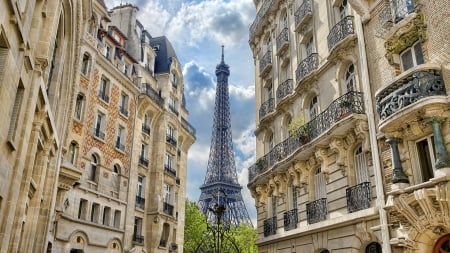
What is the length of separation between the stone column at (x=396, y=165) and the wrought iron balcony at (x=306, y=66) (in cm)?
665

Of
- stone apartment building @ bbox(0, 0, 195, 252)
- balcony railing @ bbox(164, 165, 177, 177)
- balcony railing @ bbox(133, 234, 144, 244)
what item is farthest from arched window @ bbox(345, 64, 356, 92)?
balcony railing @ bbox(164, 165, 177, 177)

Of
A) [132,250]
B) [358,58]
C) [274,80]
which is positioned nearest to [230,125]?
[132,250]

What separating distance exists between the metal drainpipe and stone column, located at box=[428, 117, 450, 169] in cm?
240

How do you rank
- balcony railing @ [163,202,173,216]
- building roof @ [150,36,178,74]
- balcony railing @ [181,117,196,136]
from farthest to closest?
balcony railing @ [181,117,196,136]
building roof @ [150,36,178,74]
balcony railing @ [163,202,173,216]

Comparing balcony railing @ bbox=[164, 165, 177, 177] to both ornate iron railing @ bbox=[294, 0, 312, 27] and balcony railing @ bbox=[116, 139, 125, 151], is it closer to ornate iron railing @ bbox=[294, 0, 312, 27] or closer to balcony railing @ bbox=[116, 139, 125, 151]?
balcony railing @ bbox=[116, 139, 125, 151]

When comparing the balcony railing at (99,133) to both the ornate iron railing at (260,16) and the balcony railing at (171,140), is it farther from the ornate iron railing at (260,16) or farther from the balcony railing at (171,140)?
the ornate iron railing at (260,16)

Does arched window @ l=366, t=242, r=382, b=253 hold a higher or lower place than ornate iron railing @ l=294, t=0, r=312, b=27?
lower

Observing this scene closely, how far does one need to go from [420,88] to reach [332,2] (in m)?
8.17

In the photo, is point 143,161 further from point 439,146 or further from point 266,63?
point 439,146

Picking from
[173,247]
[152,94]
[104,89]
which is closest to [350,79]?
[104,89]

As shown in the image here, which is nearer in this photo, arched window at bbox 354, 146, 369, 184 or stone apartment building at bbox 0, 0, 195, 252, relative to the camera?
stone apartment building at bbox 0, 0, 195, 252

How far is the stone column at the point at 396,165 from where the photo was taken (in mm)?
11477

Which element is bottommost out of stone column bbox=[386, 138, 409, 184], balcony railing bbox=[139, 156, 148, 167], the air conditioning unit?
the air conditioning unit

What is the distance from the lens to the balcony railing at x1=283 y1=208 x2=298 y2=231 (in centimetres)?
1770
